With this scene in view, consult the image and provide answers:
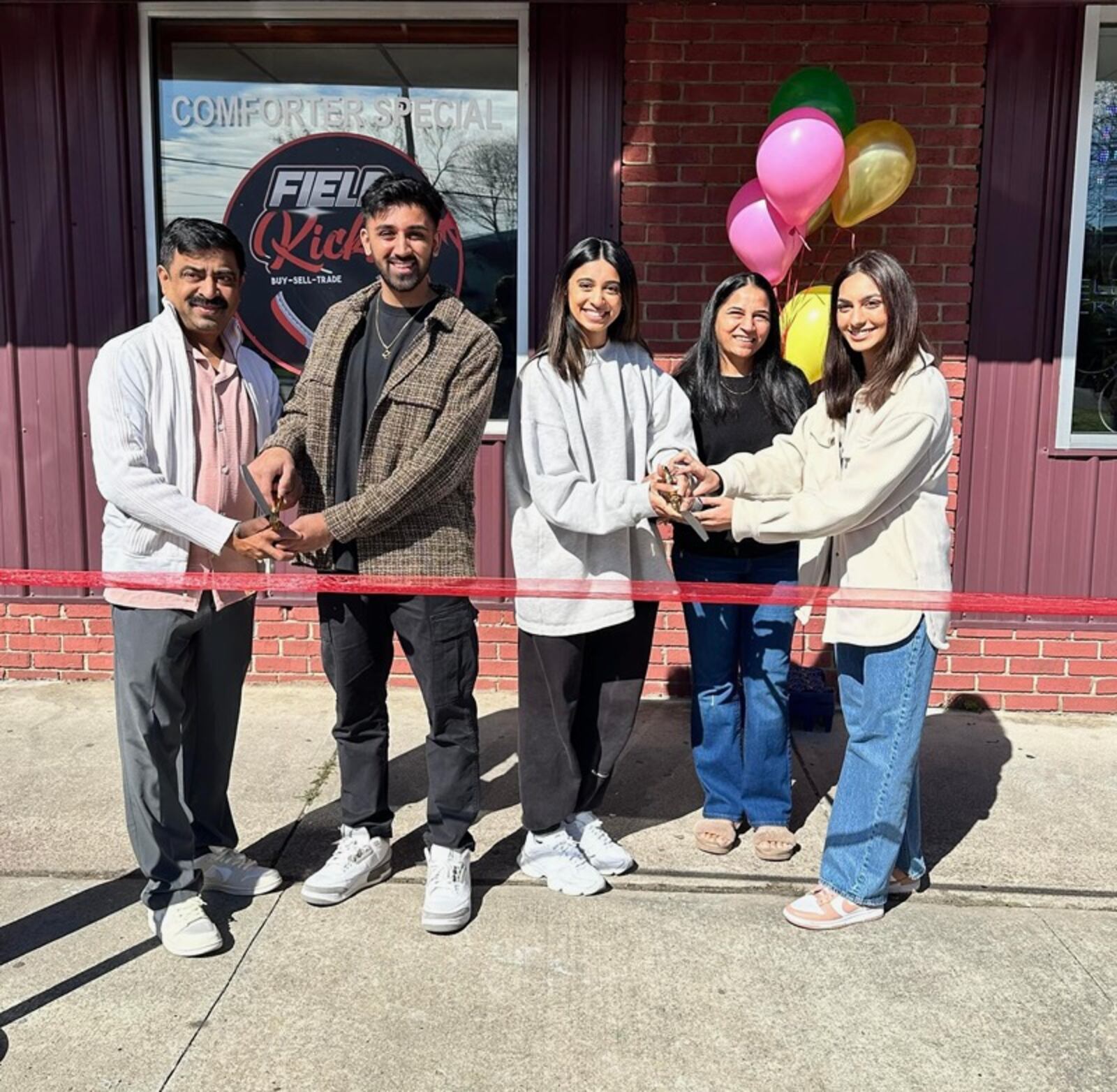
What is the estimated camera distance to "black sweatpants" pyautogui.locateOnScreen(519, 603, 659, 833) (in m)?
3.19

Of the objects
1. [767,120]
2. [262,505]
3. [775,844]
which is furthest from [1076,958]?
[767,120]

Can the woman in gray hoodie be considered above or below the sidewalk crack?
above

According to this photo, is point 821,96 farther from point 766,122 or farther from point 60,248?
point 60,248

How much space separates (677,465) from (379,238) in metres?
1.01

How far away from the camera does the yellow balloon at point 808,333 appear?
3.97m

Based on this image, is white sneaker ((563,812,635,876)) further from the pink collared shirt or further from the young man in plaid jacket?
the pink collared shirt

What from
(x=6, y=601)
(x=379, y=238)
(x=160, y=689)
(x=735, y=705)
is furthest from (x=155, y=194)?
(x=735, y=705)

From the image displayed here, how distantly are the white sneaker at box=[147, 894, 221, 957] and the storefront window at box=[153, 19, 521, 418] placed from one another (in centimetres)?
269

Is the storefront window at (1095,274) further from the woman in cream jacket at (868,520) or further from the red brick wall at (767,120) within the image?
the woman in cream jacket at (868,520)

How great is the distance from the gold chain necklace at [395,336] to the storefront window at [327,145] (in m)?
1.89

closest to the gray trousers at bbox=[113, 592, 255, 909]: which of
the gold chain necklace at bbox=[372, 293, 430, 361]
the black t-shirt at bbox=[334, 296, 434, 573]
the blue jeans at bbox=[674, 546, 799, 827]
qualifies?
the black t-shirt at bbox=[334, 296, 434, 573]

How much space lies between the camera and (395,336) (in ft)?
9.71

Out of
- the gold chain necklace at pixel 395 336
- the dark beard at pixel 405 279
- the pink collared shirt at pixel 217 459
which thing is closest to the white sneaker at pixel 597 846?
the pink collared shirt at pixel 217 459

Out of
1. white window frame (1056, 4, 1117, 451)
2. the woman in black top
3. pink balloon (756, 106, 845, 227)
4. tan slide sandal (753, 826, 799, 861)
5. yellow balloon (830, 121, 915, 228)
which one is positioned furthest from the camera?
white window frame (1056, 4, 1117, 451)
